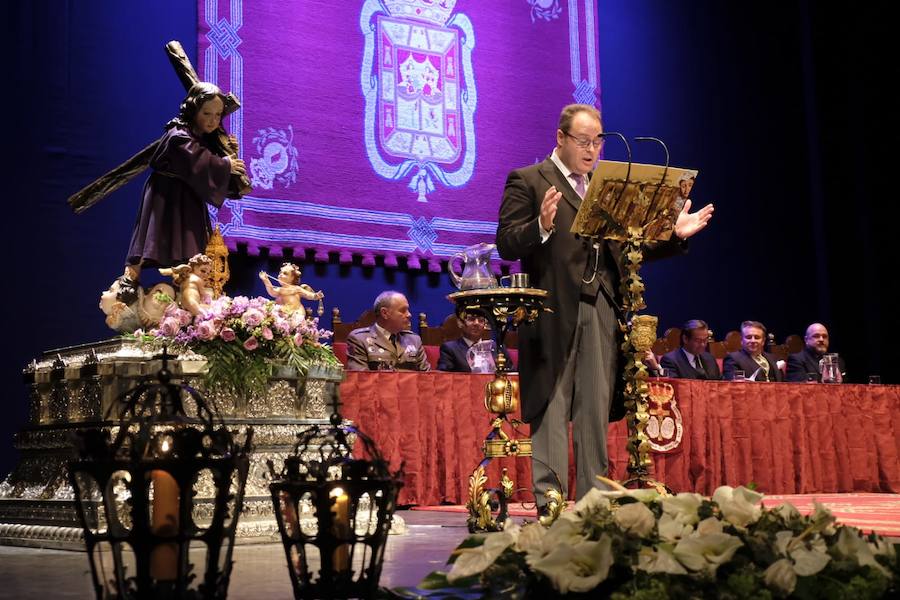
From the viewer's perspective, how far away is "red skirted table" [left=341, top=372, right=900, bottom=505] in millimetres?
4875

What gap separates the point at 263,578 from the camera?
226cm

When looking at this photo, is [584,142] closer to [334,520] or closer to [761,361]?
[334,520]

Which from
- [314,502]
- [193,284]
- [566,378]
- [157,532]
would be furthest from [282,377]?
[157,532]

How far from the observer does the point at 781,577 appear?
42.6 inches

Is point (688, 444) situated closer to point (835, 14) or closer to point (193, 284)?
point (193, 284)

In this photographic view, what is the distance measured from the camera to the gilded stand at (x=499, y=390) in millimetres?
3123

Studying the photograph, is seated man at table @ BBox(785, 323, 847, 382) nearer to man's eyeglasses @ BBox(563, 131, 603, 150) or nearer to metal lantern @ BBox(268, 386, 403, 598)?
man's eyeglasses @ BBox(563, 131, 603, 150)

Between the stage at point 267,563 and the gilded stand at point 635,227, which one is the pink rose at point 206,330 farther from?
the gilded stand at point 635,227

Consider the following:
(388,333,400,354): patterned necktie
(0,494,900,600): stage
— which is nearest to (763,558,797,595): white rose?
(0,494,900,600): stage

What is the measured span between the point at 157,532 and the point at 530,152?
666 cm

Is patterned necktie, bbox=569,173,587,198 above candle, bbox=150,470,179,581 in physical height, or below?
above

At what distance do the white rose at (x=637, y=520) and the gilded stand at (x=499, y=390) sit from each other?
1894 mm

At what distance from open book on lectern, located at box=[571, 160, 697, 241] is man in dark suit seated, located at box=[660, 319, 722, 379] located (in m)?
3.96

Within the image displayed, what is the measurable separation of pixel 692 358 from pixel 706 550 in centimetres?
600
